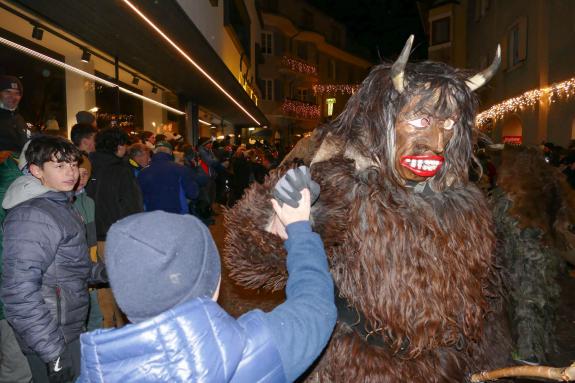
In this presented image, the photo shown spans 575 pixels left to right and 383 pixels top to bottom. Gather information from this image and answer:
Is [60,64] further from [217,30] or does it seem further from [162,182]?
[217,30]

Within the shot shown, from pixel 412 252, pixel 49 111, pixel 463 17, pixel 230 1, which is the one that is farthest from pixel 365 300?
pixel 463 17

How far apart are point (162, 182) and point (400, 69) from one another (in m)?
4.35

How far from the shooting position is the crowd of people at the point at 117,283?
1.12 meters

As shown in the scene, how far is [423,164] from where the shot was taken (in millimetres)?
1845

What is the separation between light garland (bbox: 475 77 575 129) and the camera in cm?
1071

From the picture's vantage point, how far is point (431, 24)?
80.9 ft

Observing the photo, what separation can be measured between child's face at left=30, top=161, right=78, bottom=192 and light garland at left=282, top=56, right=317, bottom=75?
32.6 m

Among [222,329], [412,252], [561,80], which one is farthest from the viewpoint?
[561,80]

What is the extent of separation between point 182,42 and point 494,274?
6.35 metres

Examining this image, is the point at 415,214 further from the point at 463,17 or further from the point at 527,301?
the point at 463,17

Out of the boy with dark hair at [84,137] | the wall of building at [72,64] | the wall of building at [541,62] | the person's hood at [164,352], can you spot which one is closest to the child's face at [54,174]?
the person's hood at [164,352]

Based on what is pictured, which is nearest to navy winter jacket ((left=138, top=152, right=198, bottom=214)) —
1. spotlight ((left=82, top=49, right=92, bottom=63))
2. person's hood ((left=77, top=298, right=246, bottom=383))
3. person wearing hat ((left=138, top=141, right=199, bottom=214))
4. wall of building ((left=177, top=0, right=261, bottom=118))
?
person wearing hat ((left=138, top=141, right=199, bottom=214))

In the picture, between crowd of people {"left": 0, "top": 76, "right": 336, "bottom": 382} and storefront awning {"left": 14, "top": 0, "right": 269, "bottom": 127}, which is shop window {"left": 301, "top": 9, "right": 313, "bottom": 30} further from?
crowd of people {"left": 0, "top": 76, "right": 336, "bottom": 382}

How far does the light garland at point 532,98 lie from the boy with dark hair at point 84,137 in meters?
7.22
